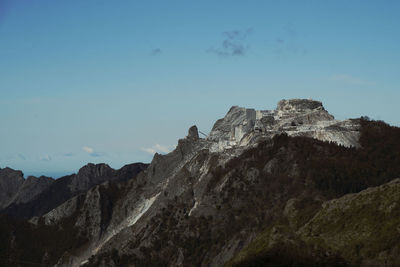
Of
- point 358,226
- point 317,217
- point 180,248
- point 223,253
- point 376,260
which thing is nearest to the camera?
point 376,260

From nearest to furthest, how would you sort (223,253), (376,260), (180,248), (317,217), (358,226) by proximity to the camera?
(376,260) < (358,226) < (317,217) < (223,253) < (180,248)

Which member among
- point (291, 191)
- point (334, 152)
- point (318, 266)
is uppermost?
point (334, 152)

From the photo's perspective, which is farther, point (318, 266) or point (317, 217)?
point (317, 217)

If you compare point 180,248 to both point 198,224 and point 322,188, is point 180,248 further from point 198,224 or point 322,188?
point 322,188

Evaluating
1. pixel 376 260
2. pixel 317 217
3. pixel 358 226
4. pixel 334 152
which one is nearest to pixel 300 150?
pixel 334 152

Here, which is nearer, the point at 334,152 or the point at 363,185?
the point at 363,185

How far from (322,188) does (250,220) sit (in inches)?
851

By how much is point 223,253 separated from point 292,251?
60.6 m

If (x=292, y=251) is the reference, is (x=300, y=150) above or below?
above

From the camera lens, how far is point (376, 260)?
10675cm

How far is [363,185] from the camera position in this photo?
181m

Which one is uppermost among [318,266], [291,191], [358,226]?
[291,191]

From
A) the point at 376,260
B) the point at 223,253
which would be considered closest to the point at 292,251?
the point at 376,260

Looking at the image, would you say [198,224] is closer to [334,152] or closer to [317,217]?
[334,152]
